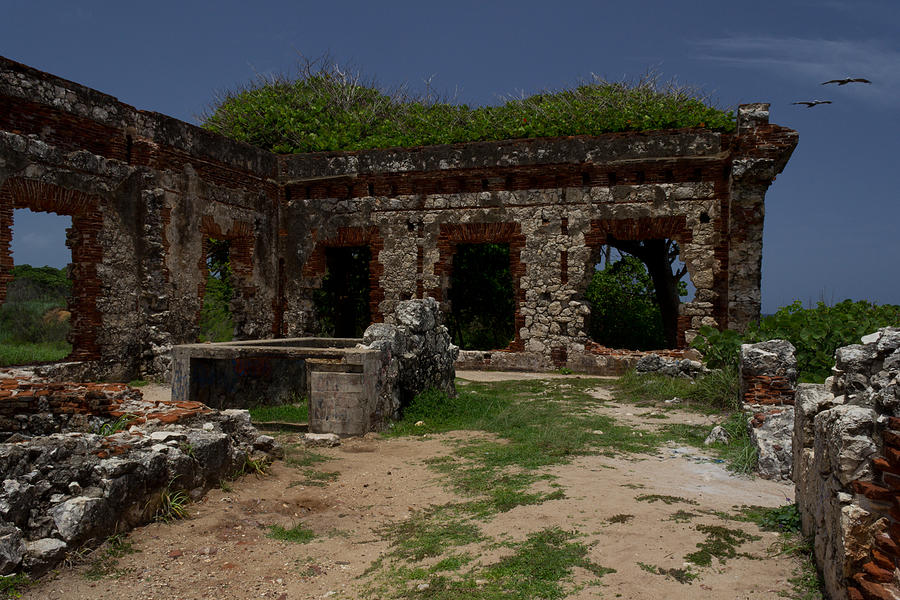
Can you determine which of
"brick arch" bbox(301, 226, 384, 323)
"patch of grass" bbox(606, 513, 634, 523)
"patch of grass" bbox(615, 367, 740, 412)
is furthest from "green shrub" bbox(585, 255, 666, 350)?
"patch of grass" bbox(606, 513, 634, 523)

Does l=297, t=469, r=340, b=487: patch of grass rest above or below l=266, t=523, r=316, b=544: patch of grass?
below

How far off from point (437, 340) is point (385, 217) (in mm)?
6272

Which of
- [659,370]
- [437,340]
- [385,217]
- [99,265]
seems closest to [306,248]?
[385,217]

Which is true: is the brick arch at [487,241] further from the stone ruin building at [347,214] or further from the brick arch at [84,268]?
the brick arch at [84,268]

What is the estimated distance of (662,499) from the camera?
184 inches

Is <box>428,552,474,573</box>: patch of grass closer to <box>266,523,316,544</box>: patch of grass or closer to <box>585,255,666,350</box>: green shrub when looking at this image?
<box>266,523,316,544</box>: patch of grass

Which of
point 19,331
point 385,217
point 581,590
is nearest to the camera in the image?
point 581,590

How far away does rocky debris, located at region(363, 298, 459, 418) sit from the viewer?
780 cm

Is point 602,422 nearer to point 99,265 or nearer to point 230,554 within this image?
point 230,554

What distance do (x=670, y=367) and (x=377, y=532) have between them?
26.3 feet

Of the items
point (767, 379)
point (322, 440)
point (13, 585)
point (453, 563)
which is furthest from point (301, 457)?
point (767, 379)

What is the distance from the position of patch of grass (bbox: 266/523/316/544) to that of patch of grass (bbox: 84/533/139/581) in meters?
0.85

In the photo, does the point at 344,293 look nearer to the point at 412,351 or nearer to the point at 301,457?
the point at 412,351

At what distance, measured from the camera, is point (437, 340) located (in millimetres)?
9266
